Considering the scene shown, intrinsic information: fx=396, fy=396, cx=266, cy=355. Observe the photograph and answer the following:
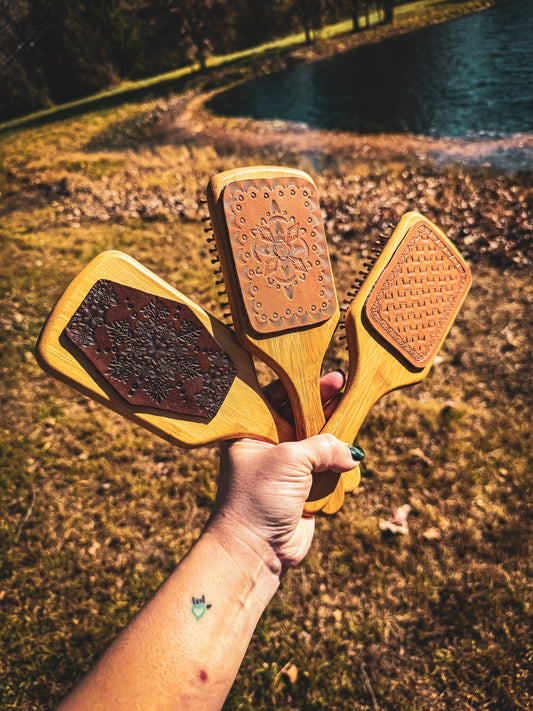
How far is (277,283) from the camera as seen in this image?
75.7 inches

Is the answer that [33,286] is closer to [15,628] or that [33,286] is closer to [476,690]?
[15,628]

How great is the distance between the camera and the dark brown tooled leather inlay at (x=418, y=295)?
219 centimetres

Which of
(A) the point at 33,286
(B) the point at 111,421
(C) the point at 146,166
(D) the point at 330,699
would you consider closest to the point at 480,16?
(C) the point at 146,166

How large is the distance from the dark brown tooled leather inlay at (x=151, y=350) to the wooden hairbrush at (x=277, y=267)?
225mm

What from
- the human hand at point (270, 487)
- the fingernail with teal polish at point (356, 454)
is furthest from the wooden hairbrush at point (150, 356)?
the fingernail with teal polish at point (356, 454)

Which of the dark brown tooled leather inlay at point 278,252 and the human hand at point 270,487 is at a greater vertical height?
the dark brown tooled leather inlay at point 278,252

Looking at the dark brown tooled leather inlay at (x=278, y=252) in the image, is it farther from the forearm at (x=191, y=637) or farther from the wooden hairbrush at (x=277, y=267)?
the forearm at (x=191, y=637)

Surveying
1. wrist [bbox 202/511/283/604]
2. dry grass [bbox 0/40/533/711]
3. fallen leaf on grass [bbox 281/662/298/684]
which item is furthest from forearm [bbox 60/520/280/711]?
dry grass [bbox 0/40/533/711]

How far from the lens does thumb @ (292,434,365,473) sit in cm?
194

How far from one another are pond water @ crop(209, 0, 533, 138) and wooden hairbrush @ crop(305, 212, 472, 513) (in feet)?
30.8

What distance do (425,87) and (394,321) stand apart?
1498 centimetres

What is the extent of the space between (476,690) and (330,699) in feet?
2.87

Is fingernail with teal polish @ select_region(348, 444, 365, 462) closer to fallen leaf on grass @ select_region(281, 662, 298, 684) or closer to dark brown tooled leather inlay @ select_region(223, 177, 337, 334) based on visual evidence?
dark brown tooled leather inlay @ select_region(223, 177, 337, 334)

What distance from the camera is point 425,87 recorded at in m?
13.4
